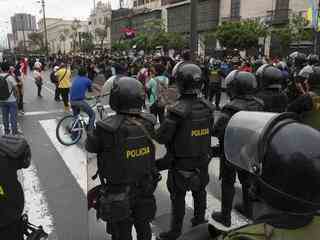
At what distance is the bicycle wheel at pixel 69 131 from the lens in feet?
25.9

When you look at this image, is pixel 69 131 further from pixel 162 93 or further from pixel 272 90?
pixel 272 90

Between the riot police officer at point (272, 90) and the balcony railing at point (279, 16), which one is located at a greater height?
the balcony railing at point (279, 16)

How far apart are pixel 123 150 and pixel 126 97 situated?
485mm

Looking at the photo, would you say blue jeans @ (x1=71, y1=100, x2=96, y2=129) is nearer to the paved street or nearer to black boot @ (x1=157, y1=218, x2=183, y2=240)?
the paved street

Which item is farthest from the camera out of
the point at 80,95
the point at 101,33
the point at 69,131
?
the point at 101,33

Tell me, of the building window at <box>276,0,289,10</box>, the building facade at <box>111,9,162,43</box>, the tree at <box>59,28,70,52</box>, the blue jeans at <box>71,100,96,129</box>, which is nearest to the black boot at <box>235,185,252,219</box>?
the blue jeans at <box>71,100,96,129</box>

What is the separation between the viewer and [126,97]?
3.08 metres

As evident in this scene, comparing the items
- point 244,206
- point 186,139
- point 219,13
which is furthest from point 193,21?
point 219,13

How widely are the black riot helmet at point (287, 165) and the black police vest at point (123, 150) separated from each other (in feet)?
5.53

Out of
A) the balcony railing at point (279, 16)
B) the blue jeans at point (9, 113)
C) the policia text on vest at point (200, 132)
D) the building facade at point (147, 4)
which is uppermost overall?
the building facade at point (147, 4)

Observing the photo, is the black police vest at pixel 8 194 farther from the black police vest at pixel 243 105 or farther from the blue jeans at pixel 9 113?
the blue jeans at pixel 9 113

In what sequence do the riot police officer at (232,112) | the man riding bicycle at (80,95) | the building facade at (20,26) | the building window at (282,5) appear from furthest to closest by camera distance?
the building facade at (20,26), the building window at (282,5), the man riding bicycle at (80,95), the riot police officer at (232,112)

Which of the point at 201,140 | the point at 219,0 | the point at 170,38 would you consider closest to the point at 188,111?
the point at 201,140

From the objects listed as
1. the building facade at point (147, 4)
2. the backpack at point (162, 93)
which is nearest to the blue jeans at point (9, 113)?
the backpack at point (162, 93)
